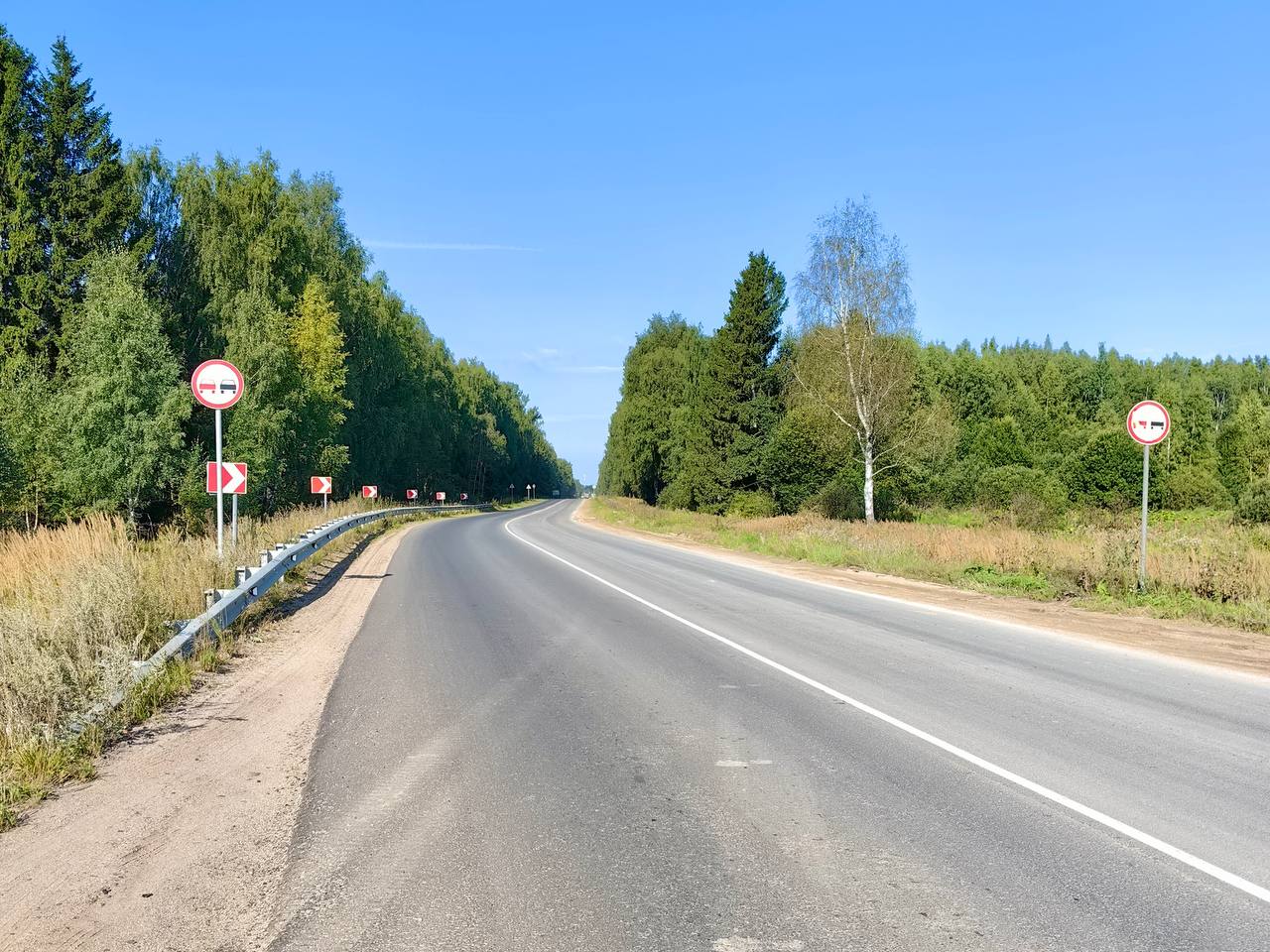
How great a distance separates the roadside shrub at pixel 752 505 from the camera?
48.1 metres

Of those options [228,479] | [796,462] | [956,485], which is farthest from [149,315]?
[956,485]

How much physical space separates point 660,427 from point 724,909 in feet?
214

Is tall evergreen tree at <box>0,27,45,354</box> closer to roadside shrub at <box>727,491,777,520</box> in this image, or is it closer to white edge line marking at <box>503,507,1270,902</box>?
roadside shrub at <box>727,491,777,520</box>

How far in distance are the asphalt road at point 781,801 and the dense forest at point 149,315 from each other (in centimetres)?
1847

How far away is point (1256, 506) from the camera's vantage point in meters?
40.8

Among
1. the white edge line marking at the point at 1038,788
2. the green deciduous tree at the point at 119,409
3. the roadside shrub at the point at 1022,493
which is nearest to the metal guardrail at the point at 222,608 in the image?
the white edge line marking at the point at 1038,788

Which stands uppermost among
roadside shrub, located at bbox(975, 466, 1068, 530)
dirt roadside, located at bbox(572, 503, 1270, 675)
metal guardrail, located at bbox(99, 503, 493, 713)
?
roadside shrub, located at bbox(975, 466, 1068, 530)

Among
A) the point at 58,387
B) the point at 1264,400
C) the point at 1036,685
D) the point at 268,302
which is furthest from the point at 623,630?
the point at 1264,400

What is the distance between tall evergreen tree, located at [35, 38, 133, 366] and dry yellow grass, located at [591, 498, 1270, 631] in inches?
1183

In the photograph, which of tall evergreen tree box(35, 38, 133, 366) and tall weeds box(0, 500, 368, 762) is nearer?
tall weeds box(0, 500, 368, 762)

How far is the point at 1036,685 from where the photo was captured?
8492 millimetres

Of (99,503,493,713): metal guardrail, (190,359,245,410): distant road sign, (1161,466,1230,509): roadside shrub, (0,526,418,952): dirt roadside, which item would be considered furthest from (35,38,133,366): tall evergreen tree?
(1161,466,1230,509): roadside shrub

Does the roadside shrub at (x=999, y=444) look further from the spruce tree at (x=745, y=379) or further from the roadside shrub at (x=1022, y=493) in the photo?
the spruce tree at (x=745, y=379)

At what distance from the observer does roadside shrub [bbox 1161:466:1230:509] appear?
6500cm
